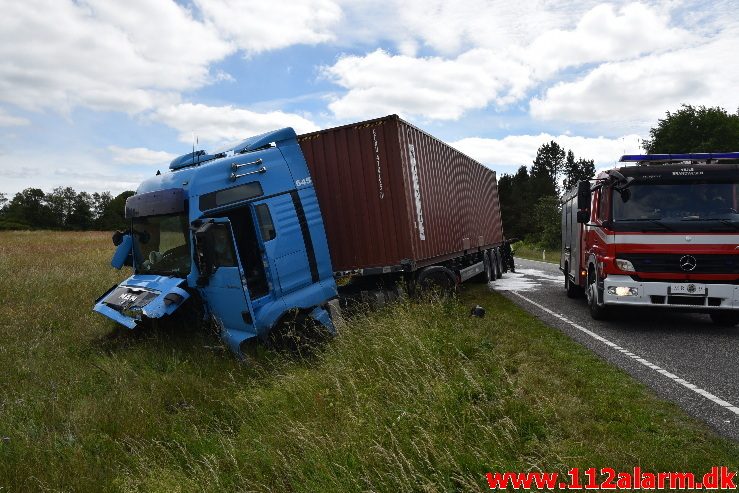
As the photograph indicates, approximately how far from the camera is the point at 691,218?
7.43 meters

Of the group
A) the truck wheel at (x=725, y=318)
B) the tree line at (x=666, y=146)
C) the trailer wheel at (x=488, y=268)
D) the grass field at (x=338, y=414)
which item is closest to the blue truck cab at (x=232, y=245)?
the grass field at (x=338, y=414)

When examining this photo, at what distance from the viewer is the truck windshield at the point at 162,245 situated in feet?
21.1

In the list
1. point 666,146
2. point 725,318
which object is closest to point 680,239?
point 725,318

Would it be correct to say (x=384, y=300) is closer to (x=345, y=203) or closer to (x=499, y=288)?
(x=345, y=203)

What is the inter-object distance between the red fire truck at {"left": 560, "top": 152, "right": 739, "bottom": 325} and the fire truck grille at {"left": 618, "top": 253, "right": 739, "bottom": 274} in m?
0.01

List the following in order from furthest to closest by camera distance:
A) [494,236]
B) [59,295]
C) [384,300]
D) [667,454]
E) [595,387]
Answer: [494,236] < [59,295] < [384,300] < [595,387] < [667,454]

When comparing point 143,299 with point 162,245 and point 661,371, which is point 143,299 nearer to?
point 162,245

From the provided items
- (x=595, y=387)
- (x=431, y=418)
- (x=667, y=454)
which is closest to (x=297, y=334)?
(x=431, y=418)

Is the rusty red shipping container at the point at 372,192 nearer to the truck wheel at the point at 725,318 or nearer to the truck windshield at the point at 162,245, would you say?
the truck windshield at the point at 162,245

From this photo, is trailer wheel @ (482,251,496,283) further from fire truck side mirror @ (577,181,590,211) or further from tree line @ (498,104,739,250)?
tree line @ (498,104,739,250)

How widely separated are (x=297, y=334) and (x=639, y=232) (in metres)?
5.54

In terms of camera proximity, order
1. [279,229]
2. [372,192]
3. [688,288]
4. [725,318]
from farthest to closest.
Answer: [372,192] < [725,318] < [688,288] < [279,229]

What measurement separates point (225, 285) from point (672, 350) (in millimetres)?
6000

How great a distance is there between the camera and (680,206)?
7.57 m
